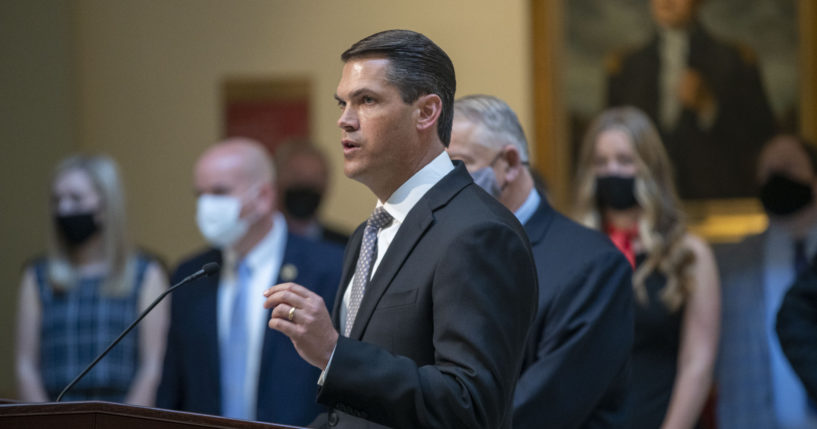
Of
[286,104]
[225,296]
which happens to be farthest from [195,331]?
[286,104]

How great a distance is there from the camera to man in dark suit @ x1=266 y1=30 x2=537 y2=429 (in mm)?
2098

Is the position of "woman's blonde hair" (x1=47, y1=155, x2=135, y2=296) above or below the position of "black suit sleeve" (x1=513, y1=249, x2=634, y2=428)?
below

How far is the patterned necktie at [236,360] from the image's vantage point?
14.5 feet

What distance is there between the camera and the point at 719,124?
688 cm

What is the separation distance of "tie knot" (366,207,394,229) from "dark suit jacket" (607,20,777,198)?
4.80m

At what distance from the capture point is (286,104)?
24.6 ft

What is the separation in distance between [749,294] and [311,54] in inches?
141

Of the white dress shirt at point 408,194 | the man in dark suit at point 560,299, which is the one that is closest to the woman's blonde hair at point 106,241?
the man in dark suit at point 560,299

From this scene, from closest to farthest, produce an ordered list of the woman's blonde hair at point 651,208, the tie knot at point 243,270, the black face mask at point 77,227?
the woman's blonde hair at point 651,208 < the tie knot at point 243,270 < the black face mask at point 77,227

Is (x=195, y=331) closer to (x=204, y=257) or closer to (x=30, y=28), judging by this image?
(x=204, y=257)

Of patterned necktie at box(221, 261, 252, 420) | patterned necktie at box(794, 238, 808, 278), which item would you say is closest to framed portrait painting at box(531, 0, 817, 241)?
patterned necktie at box(794, 238, 808, 278)

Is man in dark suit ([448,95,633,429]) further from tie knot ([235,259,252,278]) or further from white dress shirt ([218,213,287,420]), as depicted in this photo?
tie knot ([235,259,252,278])

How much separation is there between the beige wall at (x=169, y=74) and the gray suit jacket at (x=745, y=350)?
2.30m

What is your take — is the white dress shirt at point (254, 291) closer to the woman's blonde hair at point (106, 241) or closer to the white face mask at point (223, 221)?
the white face mask at point (223, 221)
